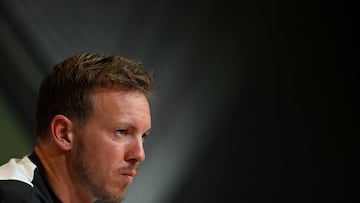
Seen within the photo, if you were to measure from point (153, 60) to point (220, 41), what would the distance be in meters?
0.22

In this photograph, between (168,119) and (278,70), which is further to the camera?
(278,70)

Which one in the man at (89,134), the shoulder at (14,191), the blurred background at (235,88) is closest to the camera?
the shoulder at (14,191)

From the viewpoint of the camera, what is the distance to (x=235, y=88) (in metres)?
1.67

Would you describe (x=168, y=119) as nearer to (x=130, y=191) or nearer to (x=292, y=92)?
(x=130, y=191)

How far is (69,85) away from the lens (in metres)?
1.07

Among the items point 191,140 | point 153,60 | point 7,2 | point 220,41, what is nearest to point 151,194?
point 191,140

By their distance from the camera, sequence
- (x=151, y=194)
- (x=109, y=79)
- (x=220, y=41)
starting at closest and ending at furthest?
1. (x=109, y=79)
2. (x=151, y=194)
3. (x=220, y=41)

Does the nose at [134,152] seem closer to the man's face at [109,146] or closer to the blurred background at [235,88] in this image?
the man's face at [109,146]

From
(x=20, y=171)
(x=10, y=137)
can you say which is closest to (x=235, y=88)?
(x=10, y=137)

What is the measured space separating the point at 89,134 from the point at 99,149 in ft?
0.11

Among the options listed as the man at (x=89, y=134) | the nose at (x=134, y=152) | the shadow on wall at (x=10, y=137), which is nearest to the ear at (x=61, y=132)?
the man at (x=89, y=134)

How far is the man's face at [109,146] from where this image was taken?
106cm

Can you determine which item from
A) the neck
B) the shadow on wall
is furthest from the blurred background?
the neck

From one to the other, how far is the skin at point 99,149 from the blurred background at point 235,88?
1.19ft
